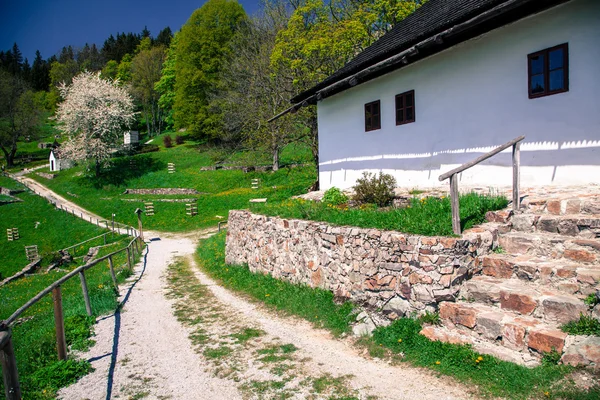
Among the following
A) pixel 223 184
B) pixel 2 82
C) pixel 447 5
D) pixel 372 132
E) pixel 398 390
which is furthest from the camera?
pixel 2 82

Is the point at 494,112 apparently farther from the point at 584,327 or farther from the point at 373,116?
the point at 584,327

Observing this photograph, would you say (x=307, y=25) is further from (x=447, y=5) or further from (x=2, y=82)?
(x=2, y=82)

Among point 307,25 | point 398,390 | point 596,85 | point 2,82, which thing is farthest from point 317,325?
point 2,82

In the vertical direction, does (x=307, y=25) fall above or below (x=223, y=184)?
above

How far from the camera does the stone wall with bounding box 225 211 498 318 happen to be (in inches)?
228

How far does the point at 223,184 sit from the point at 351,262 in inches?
1157

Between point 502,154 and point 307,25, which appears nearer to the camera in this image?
point 502,154

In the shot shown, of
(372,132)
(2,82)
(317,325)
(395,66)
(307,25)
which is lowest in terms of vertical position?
(317,325)

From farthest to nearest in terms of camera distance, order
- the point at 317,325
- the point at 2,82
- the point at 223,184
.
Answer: the point at 2,82 < the point at 223,184 < the point at 317,325

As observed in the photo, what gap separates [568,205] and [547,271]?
1883 millimetres

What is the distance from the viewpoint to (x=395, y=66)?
10.9m

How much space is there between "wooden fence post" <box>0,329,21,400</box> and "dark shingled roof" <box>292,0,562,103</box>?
9.55 metres

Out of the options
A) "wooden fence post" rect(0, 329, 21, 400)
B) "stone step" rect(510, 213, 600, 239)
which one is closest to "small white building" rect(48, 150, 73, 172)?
"wooden fence post" rect(0, 329, 21, 400)

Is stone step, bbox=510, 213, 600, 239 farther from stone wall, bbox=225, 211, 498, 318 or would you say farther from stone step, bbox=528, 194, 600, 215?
stone wall, bbox=225, 211, 498, 318
